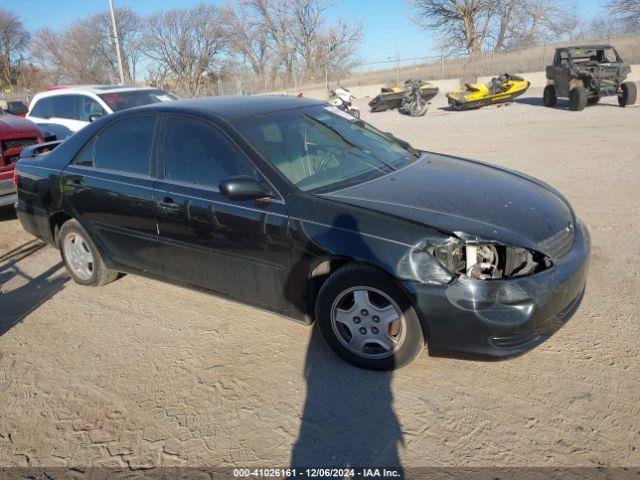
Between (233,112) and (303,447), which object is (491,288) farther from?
(233,112)

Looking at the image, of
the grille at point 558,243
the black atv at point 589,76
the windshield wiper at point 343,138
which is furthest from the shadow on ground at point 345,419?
the black atv at point 589,76

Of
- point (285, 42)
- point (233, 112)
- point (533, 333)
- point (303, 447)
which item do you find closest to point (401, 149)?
point (233, 112)

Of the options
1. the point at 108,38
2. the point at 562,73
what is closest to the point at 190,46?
the point at 108,38

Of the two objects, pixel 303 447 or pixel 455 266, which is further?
pixel 455 266

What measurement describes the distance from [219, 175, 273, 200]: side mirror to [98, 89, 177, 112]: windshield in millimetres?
7249

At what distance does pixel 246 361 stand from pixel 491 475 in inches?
63.9

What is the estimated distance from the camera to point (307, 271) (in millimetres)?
3150

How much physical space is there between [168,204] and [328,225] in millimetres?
1316

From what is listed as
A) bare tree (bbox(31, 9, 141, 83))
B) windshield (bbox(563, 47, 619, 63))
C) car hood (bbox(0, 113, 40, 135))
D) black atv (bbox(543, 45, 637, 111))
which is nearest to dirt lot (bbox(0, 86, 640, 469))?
car hood (bbox(0, 113, 40, 135))

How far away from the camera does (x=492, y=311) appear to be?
272cm

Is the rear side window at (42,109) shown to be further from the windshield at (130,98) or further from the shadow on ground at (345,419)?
the shadow on ground at (345,419)

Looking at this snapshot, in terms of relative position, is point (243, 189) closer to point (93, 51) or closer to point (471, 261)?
point (471, 261)

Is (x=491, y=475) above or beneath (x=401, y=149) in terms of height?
beneath

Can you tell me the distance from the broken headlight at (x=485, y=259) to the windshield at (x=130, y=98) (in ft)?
27.2
